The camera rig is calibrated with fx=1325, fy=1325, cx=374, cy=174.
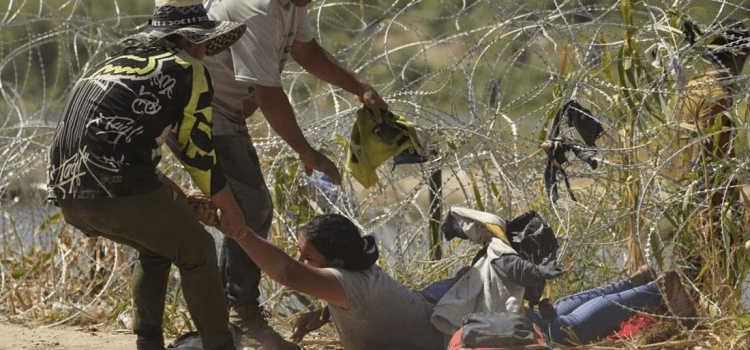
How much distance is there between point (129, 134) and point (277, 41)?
0.86 meters

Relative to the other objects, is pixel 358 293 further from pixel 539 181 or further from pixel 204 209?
pixel 539 181

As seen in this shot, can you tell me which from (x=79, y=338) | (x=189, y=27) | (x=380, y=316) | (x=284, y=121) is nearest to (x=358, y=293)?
(x=380, y=316)

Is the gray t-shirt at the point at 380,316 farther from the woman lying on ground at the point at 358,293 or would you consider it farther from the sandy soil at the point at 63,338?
the sandy soil at the point at 63,338

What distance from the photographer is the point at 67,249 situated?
6.75m

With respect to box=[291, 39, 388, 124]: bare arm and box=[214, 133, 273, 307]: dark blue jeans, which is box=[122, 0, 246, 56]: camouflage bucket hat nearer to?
box=[214, 133, 273, 307]: dark blue jeans

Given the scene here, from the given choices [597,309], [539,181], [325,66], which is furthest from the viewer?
[539,181]

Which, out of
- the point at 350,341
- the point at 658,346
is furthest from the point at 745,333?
the point at 350,341

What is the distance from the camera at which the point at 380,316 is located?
15.7ft

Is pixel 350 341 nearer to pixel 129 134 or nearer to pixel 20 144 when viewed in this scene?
pixel 129 134

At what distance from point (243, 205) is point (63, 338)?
1442mm

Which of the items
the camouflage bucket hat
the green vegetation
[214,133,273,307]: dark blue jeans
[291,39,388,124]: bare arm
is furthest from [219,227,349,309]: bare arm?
the green vegetation

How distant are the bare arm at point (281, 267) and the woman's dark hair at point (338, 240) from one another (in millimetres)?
160

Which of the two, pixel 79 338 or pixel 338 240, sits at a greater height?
pixel 338 240

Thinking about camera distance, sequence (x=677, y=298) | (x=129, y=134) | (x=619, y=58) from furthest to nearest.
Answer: (x=619, y=58), (x=677, y=298), (x=129, y=134)
